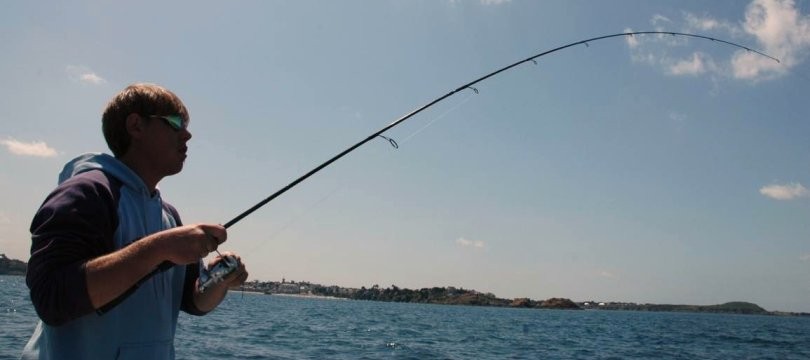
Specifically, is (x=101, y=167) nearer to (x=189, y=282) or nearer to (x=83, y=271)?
(x=83, y=271)

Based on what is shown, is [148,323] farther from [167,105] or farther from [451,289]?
[451,289]

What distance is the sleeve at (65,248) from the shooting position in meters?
1.69

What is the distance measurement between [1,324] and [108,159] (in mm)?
24169

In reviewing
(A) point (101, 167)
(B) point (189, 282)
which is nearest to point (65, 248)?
(A) point (101, 167)

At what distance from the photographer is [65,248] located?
1718mm

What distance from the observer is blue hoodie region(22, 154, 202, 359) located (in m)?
1.70

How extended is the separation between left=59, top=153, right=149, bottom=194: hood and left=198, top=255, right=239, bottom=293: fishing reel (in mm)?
493

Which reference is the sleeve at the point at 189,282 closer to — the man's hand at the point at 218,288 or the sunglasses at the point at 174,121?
the man's hand at the point at 218,288

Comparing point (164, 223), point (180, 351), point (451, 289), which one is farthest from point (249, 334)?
point (451, 289)

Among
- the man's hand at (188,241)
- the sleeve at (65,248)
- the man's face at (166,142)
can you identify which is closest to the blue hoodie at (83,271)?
the sleeve at (65,248)

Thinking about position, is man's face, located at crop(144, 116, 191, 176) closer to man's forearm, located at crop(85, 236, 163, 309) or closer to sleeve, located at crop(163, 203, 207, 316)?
sleeve, located at crop(163, 203, 207, 316)

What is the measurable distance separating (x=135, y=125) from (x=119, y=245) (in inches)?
17.8

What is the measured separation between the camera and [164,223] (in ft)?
7.82

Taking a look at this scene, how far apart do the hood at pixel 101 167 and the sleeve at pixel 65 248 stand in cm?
17
